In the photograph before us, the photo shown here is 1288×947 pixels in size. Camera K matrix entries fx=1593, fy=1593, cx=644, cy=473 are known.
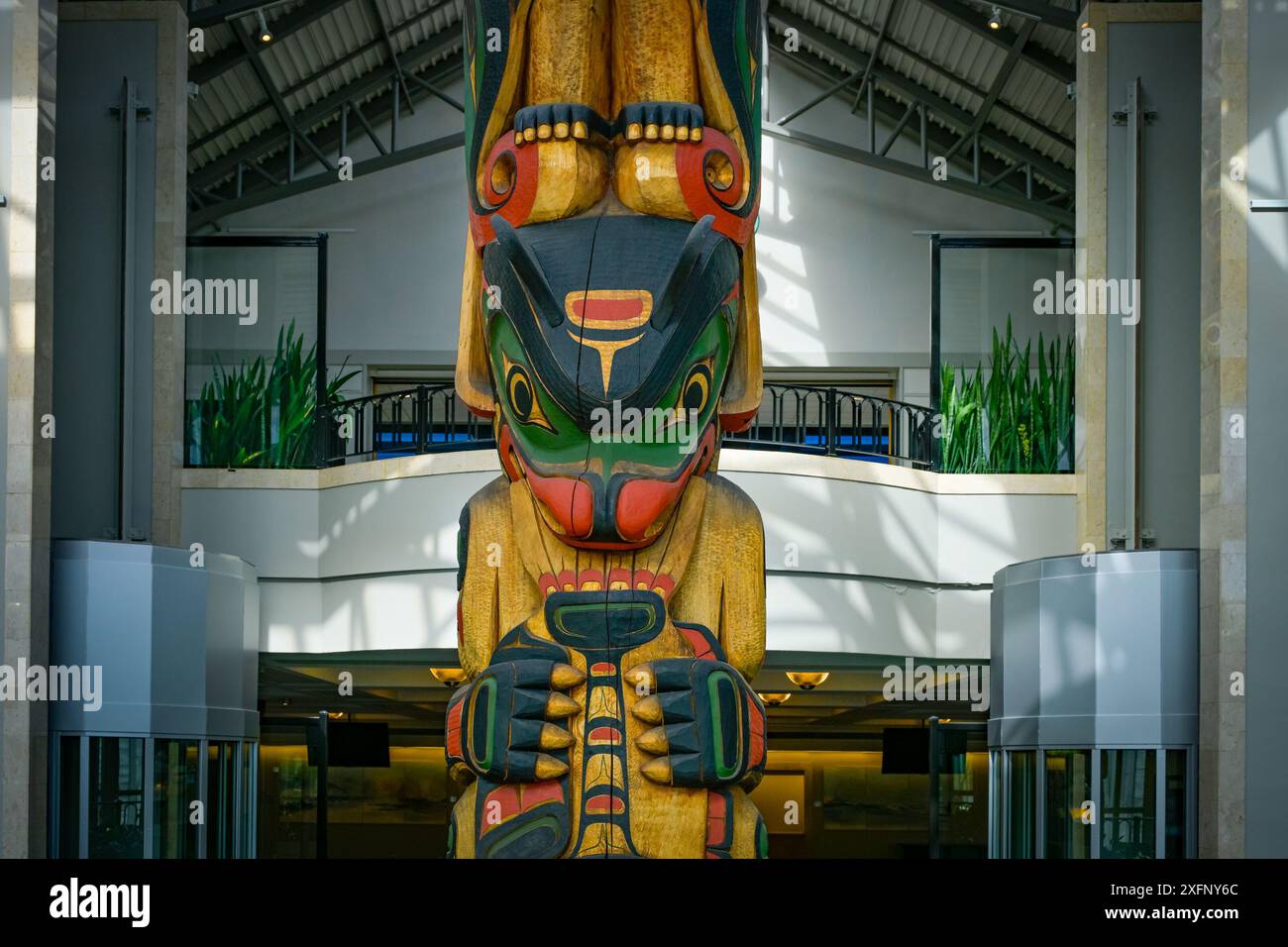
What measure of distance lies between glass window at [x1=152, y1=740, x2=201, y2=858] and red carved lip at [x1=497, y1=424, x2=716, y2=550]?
5.33 metres

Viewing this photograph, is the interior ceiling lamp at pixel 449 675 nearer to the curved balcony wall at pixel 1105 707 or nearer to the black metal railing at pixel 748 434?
the black metal railing at pixel 748 434

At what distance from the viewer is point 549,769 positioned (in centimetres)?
489

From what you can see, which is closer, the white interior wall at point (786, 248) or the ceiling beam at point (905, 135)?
the white interior wall at point (786, 248)

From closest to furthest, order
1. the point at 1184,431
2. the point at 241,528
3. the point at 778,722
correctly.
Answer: the point at 1184,431 → the point at 241,528 → the point at 778,722

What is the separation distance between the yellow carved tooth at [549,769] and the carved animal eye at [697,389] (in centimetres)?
118

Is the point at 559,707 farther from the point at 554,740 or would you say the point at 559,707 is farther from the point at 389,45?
the point at 389,45

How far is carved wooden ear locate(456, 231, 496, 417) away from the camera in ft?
18.5

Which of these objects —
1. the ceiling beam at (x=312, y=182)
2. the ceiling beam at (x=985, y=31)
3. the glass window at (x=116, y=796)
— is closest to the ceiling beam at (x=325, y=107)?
the ceiling beam at (x=312, y=182)

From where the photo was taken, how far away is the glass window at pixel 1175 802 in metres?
9.37
